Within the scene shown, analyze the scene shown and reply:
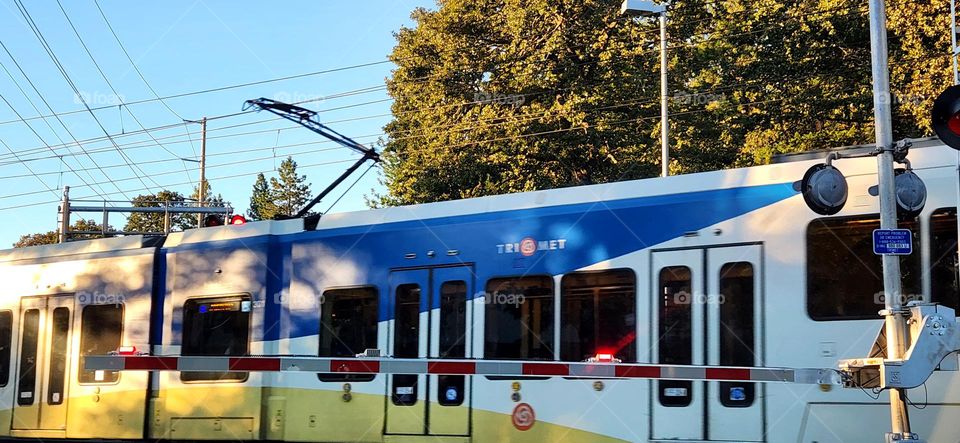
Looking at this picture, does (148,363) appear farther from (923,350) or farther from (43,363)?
(923,350)

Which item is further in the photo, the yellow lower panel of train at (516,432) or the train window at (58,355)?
the train window at (58,355)

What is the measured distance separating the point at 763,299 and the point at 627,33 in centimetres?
2102

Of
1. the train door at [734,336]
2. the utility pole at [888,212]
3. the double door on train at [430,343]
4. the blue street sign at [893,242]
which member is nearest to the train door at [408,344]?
the double door on train at [430,343]

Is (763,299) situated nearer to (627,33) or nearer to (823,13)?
(823,13)

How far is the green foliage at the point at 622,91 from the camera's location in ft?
85.3

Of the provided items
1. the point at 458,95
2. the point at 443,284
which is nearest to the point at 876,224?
the point at 443,284

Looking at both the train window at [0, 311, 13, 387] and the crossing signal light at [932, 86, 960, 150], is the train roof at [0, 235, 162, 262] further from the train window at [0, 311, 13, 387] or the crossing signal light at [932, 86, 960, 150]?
the crossing signal light at [932, 86, 960, 150]

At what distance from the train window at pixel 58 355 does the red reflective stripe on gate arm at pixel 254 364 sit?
21.4ft

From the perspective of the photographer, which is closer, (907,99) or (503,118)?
(907,99)

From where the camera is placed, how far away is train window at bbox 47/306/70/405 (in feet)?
48.1

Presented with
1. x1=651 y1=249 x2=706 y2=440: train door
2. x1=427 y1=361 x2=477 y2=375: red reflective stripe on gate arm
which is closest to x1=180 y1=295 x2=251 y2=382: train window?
x1=427 y1=361 x2=477 y2=375: red reflective stripe on gate arm

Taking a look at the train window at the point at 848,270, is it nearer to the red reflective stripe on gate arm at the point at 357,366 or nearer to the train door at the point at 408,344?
the red reflective stripe on gate arm at the point at 357,366

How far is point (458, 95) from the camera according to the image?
1219 inches

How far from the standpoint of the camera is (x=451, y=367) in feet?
28.9
